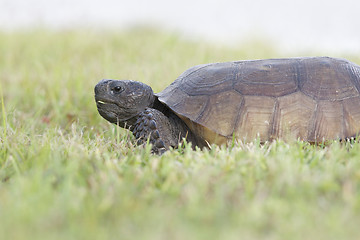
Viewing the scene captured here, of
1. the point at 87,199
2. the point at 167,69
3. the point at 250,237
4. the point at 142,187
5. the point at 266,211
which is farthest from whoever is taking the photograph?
the point at 167,69

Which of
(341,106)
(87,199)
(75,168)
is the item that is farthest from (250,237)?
(341,106)

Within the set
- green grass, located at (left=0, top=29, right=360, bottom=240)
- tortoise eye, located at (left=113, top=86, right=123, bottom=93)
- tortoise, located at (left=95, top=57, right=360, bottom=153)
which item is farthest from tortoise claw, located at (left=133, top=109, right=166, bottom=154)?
tortoise eye, located at (left=113, top=86, right=123, bottom=93)

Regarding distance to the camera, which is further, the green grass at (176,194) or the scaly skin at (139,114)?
the scaly skin at (139,114)

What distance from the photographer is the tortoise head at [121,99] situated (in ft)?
9.66

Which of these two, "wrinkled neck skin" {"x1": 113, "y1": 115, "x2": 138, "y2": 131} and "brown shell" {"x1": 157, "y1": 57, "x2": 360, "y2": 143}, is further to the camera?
"wrinkled neck skin" {"x1": 113, "y1": 115, "x2": 138, "y2": 131}

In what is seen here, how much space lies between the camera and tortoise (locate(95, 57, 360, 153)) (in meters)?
2.76

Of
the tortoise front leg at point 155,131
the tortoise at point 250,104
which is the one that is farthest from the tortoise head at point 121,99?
the tortoise front leg at point 155,131

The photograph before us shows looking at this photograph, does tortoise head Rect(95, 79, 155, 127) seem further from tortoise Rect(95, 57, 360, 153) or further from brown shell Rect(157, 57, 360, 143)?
brown shell Rect(157, 57, 360, 143)

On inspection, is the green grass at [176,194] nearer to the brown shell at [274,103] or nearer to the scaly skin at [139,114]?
the scaly skin at [139,114]

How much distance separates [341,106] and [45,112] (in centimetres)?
294

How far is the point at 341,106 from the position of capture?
9.18 ft

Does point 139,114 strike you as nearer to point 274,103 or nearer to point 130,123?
point 130,123

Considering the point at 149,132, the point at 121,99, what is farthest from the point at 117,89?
the point at 149,132

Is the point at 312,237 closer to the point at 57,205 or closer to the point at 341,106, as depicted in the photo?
the point at 57,205
